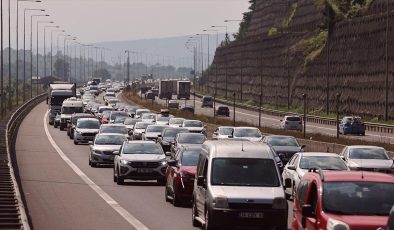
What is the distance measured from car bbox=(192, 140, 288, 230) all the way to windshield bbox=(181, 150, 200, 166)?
5.30m

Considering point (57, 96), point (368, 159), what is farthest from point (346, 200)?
point (57, 96)

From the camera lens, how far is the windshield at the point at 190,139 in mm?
46344

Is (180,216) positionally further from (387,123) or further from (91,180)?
(387,123)

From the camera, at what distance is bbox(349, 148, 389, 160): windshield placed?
38.2m

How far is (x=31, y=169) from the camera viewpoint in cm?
4372

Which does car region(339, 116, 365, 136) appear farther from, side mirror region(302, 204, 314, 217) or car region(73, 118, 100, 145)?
side mirror region(302, 204, 314, 217)

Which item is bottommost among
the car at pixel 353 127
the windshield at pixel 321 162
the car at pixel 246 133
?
the car at pixel 353 127

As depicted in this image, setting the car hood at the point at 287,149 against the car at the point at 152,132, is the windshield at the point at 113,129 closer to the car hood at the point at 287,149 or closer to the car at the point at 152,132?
the car at the point at 152,132

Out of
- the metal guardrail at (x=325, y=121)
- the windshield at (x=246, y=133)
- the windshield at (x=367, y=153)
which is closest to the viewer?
the windshield at (x=367, y=153)

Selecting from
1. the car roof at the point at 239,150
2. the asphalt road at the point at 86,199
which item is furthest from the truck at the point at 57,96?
the car roof at the point at 239,150

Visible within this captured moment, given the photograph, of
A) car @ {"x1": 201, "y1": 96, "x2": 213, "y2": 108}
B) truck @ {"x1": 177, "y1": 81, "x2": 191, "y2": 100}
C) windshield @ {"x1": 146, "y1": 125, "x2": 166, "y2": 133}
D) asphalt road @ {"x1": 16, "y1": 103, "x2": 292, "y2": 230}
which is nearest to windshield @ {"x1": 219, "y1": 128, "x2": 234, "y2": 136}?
windshield @ {"x1": 146, "y1": 125, "x2": 166, "y2": 133}

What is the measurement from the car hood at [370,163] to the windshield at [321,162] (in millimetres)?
6034

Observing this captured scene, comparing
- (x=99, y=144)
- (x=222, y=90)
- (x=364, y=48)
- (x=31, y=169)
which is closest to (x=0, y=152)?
(x=31, y=169)

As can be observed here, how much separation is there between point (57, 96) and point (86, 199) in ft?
239
